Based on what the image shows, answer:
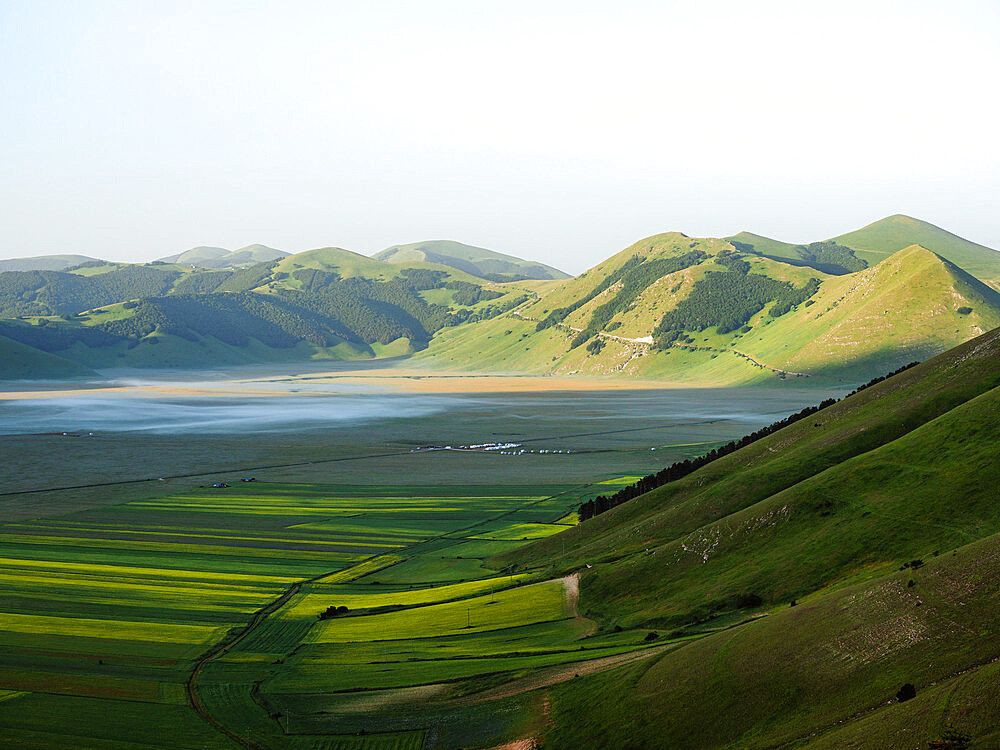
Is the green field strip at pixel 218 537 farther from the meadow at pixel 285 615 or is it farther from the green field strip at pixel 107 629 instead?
the green field strip at pixel 107 629

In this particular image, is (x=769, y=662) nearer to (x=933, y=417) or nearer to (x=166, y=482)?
(x=933, y=417)

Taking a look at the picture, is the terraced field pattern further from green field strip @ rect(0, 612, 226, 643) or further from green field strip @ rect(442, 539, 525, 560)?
green field strip @ rect(442, 539, 525, 560)

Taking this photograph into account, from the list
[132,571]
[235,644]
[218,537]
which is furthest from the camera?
[218,537]

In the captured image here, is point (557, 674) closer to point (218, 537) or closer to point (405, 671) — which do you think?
point (405, 671)

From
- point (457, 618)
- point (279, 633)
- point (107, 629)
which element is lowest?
point (279, 633)

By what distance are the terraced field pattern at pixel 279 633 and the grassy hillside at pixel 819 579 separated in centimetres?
494

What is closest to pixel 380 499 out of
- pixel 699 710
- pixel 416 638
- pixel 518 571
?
pixel 518 571

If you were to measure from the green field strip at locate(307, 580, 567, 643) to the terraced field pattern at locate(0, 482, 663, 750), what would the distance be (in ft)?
0.81

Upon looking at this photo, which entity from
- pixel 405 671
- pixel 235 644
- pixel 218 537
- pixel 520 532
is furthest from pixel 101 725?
pixel 520 532

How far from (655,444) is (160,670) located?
473ft

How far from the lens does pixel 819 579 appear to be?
54.2 metres

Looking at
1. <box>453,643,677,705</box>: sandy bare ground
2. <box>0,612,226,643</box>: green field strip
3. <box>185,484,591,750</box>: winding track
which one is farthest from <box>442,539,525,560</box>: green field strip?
<box>453,643,677,705</box>: sandy bare ground

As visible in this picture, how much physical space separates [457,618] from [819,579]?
27.0 metres

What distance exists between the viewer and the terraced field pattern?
49.5 m
